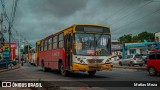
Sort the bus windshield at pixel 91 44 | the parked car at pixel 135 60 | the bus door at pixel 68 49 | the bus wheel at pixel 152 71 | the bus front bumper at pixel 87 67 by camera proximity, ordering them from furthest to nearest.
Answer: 1. the parked car at pixel 135 60
2. the bus wheel at pixel 152 71
3. the bus door at pixel 68 49
4. the bus windshield at pixel 91 44
5. the bus front bumper at pixel 87 67

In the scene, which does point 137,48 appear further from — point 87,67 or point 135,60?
point 87,67

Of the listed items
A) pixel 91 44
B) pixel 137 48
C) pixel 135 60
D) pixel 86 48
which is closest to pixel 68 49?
pixel 86 48

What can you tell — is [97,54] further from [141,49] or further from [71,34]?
[141,49]

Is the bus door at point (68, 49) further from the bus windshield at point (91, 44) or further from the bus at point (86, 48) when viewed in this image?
the bus windshield at point (91, 44)

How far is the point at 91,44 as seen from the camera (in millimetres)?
18906

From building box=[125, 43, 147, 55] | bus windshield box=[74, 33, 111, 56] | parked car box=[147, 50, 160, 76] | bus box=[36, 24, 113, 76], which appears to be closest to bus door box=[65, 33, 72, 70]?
bus box=[36, 24, 113, 76]

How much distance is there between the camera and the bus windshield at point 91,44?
18703 millimetres

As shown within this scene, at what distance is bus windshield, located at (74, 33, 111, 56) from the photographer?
18703mm

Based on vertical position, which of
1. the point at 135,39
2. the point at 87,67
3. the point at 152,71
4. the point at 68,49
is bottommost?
the point at 152,71

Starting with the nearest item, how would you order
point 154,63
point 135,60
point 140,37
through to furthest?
point 154,63
point 135,60
point 140,37

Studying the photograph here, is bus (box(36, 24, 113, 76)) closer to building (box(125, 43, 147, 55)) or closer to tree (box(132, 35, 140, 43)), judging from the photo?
building (box(125, 43, 147, 55))

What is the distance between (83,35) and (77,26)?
2.35 feet

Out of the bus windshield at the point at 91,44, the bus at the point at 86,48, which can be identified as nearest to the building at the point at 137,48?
the bus at the point at 86,48

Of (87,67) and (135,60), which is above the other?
(135,60)
